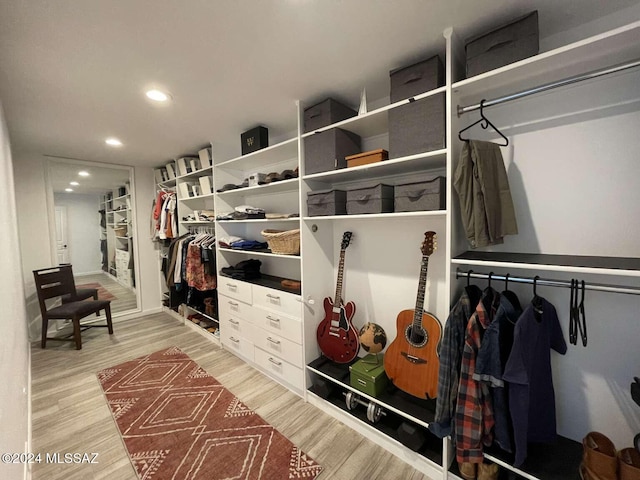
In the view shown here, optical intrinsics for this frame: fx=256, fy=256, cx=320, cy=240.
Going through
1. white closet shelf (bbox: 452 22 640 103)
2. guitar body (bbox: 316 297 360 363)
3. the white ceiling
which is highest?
the white ceiling

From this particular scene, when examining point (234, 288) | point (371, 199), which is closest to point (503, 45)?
point (371, 199)

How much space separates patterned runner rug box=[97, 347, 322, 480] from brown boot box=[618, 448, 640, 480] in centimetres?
134

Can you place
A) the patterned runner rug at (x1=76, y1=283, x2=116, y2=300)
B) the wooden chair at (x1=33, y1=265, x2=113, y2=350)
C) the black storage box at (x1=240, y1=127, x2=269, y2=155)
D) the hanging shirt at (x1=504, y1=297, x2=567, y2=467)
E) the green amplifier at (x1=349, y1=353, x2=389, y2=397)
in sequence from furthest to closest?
the patterned runner rug at (x1=76, y1=283, x2=116, y2=300) < the wooden chair at (x1=33, y1=265, x2=113, y2=350) < the black storage box at (x1=240, y1=127, x2=269, y2=155) < the green amplifier at (x1=349, y1=353, x2=389, y2=397) < the hanging shirt at (x1=504, y1=297, x2=567, y2=467)

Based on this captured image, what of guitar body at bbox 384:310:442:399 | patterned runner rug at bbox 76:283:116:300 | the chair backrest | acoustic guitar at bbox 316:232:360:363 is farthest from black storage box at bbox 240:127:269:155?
patterned runner rug at bbox 76:283:116:300

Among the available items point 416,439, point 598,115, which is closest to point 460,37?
point 598,115

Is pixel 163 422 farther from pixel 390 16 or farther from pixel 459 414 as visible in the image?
pixel 390 16

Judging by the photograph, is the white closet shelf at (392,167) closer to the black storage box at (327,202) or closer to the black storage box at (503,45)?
the black storage box at (327,202)

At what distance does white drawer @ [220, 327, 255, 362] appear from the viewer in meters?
2.52

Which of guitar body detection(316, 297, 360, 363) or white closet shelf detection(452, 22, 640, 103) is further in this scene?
guitar body detection(316, 297, 360, 363)

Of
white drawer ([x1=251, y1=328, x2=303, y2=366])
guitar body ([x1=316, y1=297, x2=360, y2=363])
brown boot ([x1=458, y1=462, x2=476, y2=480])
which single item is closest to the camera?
brown boot ([x1=458, y1=462, x2=476, y2=480])

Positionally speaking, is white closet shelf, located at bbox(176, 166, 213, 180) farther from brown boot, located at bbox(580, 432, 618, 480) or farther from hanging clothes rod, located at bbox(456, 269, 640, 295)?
brown boot, located at bbox(580, 432, 618, 480)

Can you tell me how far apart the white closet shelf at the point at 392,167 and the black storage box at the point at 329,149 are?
0.18 feet

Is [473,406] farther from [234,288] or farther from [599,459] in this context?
[234,288]

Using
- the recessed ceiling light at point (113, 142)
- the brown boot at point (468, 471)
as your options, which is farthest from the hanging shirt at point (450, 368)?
the recessed ceiling light at point (113, 142)
